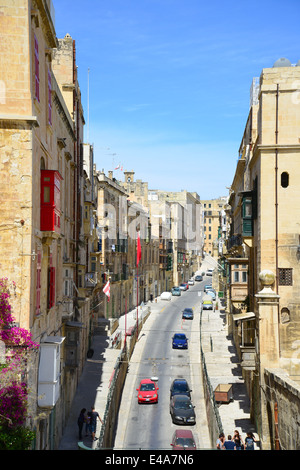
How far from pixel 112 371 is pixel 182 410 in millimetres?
7300

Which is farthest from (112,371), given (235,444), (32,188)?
(32,188)

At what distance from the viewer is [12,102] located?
694 inches

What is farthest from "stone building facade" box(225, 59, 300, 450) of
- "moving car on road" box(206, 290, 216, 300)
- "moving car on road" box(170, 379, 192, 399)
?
"moving car on road" box(206, 290, 216, 300)

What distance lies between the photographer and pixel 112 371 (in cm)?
3966

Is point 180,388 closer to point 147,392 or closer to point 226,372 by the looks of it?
point 147,392

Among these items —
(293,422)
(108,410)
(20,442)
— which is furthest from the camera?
(108,410)

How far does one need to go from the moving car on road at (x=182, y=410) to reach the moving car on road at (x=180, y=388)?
1.57m

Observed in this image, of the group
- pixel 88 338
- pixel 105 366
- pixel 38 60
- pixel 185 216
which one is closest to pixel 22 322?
pixel 38 60

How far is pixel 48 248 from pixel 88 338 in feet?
78.2

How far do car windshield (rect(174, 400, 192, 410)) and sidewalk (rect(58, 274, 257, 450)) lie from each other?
7.10 feet

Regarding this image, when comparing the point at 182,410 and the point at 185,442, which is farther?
the point at 182,410

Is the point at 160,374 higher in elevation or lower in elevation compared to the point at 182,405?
lower
